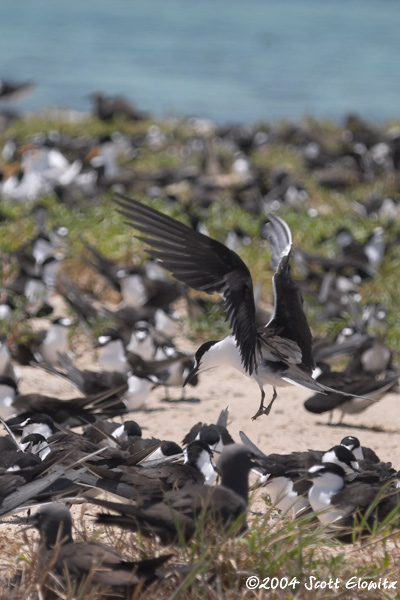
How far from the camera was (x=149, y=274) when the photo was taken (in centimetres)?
893

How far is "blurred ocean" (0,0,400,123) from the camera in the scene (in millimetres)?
27938

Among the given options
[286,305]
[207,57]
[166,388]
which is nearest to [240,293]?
[286,305]

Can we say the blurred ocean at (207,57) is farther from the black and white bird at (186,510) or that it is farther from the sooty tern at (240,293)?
the black and white bird at (186,510)

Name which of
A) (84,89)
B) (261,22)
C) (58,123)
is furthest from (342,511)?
(261,22)

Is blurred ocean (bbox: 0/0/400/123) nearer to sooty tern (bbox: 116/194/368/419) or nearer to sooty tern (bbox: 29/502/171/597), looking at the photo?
sooty tern (bbox: 116/194/368/419)

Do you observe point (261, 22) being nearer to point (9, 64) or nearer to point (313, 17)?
point (313, 17)

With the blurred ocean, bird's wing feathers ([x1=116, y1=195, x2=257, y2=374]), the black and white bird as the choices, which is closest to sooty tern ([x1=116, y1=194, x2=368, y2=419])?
bird's wing feathers ([x1=116, y1=195, x2=257, y2=374])

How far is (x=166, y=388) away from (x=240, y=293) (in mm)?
2812

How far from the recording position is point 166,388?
23.8 feet

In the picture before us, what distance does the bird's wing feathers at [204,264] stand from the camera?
446 centimetres

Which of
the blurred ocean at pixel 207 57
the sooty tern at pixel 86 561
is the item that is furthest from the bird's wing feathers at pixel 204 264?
the blurred ocean at pixel 207 57

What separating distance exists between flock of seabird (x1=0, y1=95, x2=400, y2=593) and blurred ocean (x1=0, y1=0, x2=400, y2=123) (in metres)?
13.8

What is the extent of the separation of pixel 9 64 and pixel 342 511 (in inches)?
1138

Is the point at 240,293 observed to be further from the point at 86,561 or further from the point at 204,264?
the point at 86,561
